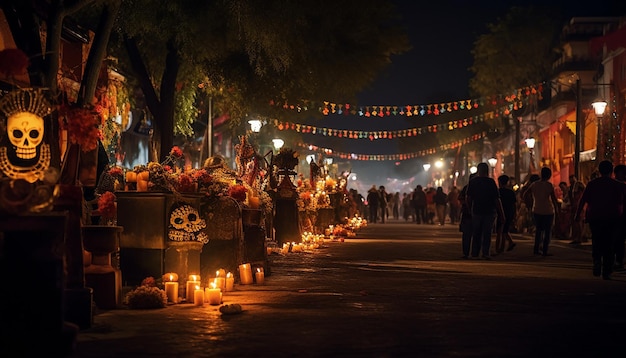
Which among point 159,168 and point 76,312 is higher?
point 159,168

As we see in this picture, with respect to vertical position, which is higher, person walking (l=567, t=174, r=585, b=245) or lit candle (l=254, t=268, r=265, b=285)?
person walking (l=567, t=174, r=585, b=245)

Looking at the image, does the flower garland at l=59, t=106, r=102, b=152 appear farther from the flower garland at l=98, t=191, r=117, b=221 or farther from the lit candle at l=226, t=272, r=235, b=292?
the lit candle at l=226, t=272, r=235, b=292

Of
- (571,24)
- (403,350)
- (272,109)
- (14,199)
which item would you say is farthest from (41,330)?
(571,24)

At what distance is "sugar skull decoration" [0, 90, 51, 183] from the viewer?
28.7 ft

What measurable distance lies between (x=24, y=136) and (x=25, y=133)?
3 centimetres

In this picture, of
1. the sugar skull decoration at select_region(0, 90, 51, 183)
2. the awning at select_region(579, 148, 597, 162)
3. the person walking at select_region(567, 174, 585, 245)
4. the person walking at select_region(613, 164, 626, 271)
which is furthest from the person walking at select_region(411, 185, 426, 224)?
the sugar skull decoration at select_region(0, 90, 51, 183)

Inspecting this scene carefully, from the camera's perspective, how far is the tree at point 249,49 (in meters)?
18.8

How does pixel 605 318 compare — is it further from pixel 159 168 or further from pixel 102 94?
pixel 102 94

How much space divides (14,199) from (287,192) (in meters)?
16.1

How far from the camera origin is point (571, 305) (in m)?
11.1

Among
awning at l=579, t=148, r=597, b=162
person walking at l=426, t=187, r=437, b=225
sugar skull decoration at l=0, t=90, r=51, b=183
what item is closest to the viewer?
sugar skull decoration at l=0, t=90, r=51, b=183

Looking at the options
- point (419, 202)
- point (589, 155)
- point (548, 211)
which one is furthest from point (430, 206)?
point (548, 211)

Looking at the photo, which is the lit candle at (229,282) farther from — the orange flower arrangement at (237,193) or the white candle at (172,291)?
the orange flower arrangement at (237,193)

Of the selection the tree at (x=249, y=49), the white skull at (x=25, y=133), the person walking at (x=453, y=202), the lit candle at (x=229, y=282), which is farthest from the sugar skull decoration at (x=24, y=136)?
the person walking at (x=453, y=202)
